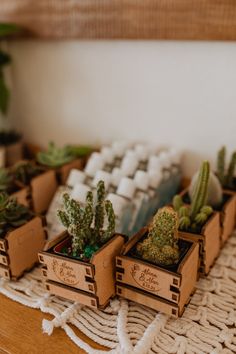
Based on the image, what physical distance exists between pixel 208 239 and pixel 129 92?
53cm

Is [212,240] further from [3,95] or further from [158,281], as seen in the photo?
[3,95]

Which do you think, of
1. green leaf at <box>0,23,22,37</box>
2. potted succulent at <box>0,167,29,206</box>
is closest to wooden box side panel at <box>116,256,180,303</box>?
potted succulent at <box>0,167,29,206</box>

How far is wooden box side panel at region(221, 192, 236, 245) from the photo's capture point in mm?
799

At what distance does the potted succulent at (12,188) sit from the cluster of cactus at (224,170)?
0.48 meters

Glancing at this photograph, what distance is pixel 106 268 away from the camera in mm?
652

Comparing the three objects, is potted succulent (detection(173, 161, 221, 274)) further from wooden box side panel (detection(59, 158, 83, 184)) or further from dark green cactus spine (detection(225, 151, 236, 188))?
wooden box side panel (detection(59, 158, 83, 184))

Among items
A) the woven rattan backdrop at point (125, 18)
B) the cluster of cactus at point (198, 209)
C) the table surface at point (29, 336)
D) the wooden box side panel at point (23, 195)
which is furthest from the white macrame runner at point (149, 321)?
the woven rattan backdrop at point (125, 18)

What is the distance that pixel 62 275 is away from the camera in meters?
0.66

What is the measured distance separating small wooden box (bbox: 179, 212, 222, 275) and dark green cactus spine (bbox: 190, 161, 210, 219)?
34mm

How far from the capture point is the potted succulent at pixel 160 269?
612 mm

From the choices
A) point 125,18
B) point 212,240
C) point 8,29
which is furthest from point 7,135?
point 212,240

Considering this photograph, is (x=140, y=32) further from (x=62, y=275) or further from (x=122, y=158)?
(x=62, y=275)

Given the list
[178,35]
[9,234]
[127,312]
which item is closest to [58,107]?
[178,35]

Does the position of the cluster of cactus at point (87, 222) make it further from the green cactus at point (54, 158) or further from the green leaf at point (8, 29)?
the green leaf at point (8, 29)
